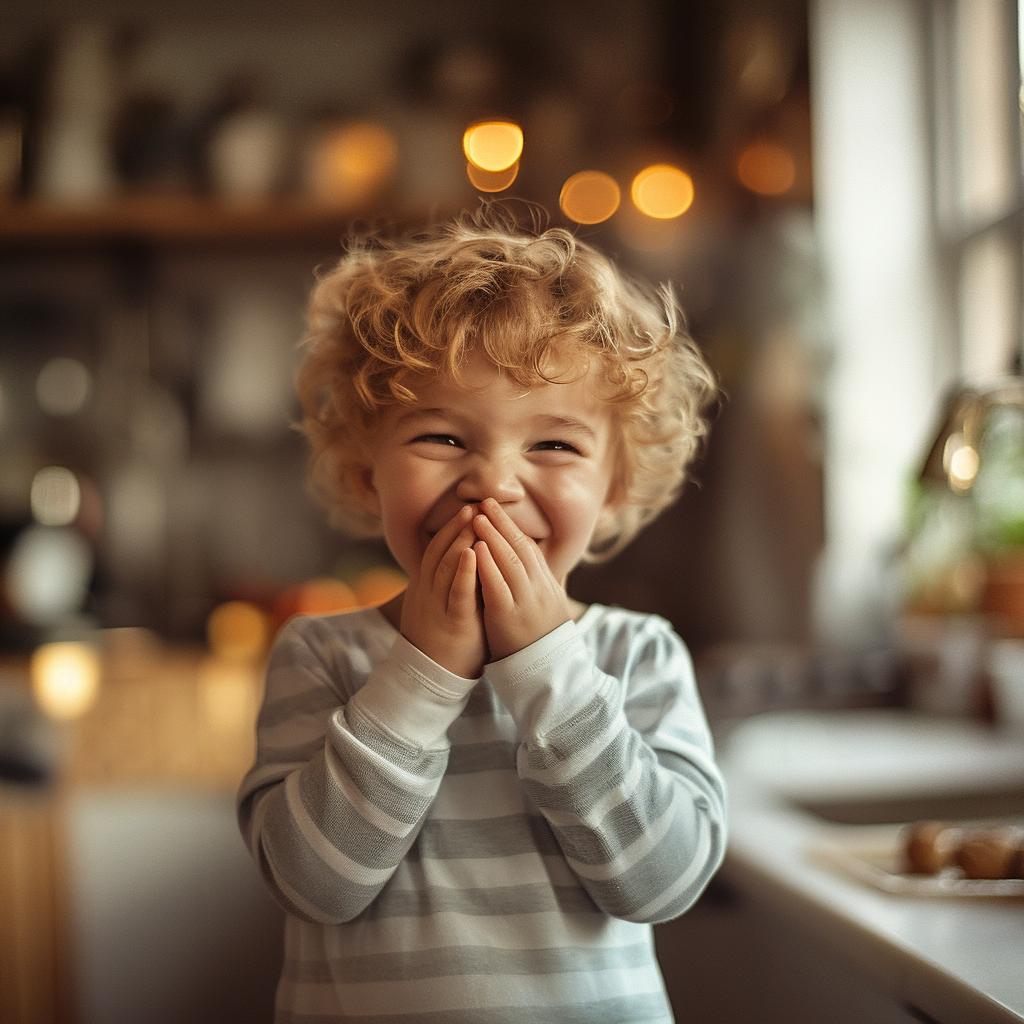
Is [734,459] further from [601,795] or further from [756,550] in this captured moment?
[601,795]

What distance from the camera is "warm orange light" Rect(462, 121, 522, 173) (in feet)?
8.83

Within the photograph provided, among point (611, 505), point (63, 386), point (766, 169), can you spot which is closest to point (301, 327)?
point (63, 386)

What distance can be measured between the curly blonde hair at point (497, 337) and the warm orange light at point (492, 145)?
201cm

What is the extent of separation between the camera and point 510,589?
0.59 meters

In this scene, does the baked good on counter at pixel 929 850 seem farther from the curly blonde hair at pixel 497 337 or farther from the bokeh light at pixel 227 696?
the bokeh light at pixel 227 696

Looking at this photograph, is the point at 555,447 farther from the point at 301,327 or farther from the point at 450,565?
the point at 301,327

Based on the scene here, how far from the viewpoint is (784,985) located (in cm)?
132

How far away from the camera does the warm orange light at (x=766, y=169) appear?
2598 millimetres

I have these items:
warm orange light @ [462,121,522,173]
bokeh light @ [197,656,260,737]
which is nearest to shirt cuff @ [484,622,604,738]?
bokeh light @ [197,656,260,737]

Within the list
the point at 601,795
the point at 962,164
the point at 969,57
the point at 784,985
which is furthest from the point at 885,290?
the point at 601,795

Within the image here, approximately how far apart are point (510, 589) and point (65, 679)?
6.80ft

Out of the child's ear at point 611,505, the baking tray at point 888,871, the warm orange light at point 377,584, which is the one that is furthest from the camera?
the warm orange light at point 377,584

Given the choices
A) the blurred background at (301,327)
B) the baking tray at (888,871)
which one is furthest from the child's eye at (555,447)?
the blurred background at (301,327)

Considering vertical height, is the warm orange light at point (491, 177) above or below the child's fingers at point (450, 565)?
above
